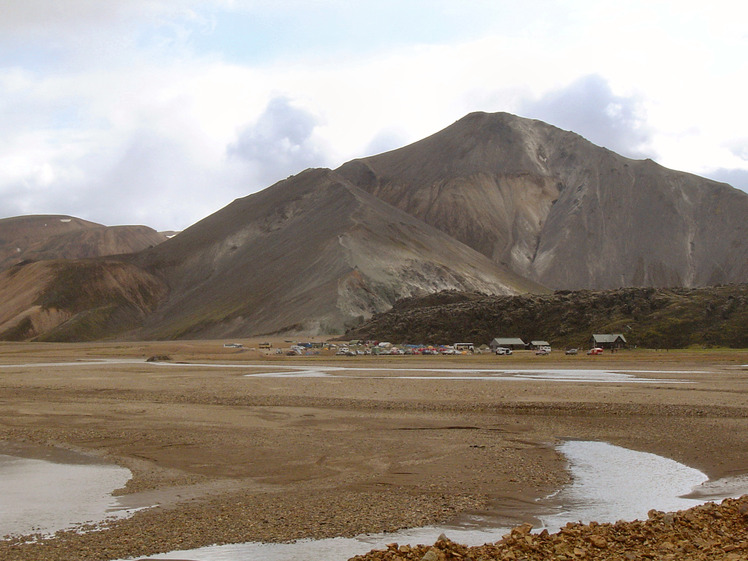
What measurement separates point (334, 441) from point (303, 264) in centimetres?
11878

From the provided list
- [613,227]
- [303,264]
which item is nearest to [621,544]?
[303,264]

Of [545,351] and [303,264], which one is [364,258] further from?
[545,351]

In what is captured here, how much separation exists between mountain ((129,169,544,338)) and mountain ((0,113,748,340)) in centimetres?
38

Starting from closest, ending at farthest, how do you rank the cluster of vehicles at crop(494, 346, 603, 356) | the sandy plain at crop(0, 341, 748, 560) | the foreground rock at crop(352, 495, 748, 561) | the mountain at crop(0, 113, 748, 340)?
the foreground rock at crop(352, 495, 748, 561) → the sandy plain at crop(0, 341, 748, 560) → the cluster of vehicles at crop(494, 346, 603, 356) → the mountain at crop(0, 113, 748, 340)

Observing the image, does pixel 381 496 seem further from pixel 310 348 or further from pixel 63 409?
pixel 310 348

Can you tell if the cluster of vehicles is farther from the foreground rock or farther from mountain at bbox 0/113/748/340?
the foreground rock

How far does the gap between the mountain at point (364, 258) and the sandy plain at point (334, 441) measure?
76.4 metres

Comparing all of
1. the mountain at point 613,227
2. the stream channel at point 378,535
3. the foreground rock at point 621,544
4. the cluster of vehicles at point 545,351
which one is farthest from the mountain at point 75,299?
the foreground rock at point 621,544

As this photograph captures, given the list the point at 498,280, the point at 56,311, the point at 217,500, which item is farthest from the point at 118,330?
the point at 217,500

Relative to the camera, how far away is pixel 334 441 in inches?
775

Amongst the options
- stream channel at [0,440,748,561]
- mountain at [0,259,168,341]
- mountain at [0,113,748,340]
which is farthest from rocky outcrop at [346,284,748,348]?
mountain at [0,259,168,341]

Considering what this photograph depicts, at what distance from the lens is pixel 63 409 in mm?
27016

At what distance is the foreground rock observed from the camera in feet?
28.8

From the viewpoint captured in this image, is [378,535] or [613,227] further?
[613,227]
